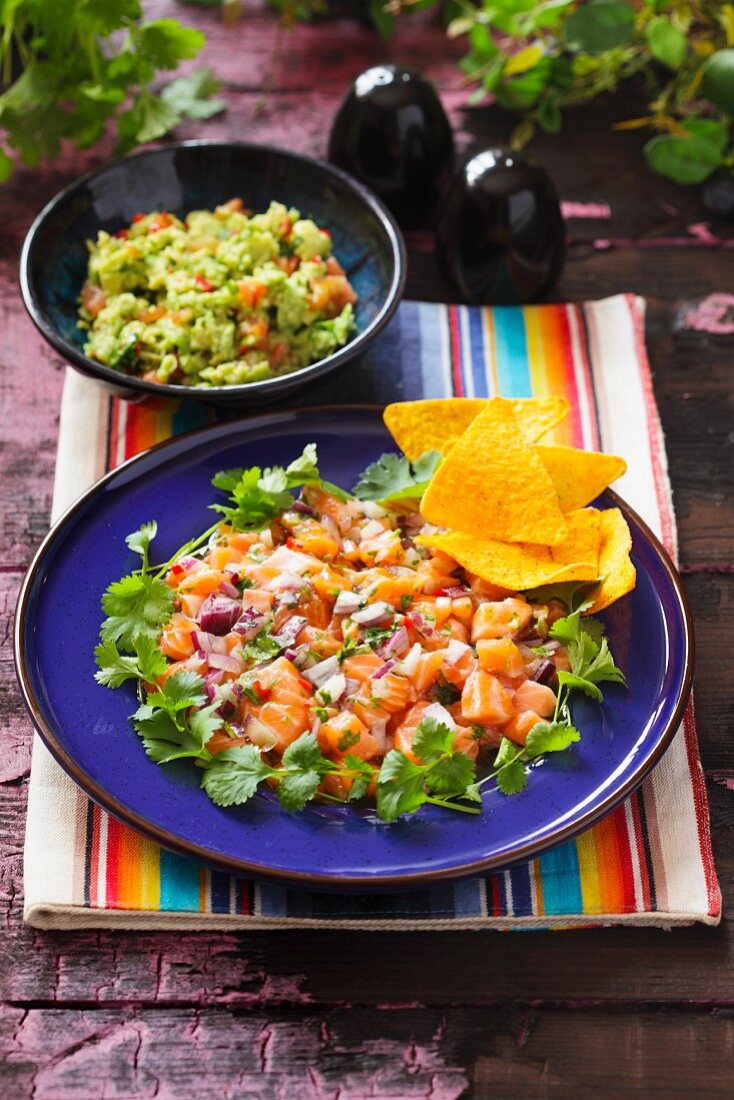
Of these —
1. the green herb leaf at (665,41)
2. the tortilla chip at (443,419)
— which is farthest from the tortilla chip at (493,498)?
the green herb leaf at (665,41)

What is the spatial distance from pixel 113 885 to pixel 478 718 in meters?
0.77

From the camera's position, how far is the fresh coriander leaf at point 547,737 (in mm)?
2393

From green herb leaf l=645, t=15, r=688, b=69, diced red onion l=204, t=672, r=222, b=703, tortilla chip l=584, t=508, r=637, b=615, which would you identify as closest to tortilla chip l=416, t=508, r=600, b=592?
tortilla chip l=584, t=508, r=637, b=615

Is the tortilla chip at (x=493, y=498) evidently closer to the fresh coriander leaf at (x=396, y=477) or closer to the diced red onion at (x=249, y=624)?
the fresh coriander leaf at (x=396, y=477)

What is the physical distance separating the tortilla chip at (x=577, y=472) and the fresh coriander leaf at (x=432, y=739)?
2.35ft

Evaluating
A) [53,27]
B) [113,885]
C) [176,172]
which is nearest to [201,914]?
[113,885]

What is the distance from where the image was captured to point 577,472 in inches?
110

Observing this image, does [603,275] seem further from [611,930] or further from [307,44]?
[611,930]

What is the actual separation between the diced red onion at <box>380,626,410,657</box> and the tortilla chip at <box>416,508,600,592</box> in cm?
23

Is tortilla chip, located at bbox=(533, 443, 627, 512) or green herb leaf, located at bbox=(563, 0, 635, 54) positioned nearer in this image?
tortilla chip, located at bbox=(533, 443, 627, 512)

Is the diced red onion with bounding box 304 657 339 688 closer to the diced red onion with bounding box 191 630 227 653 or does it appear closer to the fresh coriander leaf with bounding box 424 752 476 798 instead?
the diced red onion with bounding box 191 630 227 653

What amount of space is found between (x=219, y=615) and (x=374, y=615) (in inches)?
12.7

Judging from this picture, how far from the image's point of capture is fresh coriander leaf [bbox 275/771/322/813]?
228 cm

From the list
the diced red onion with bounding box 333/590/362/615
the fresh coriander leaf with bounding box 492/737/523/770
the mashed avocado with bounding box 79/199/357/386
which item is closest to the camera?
the fresh coriander leaf with bounding box 492/737/523/770
